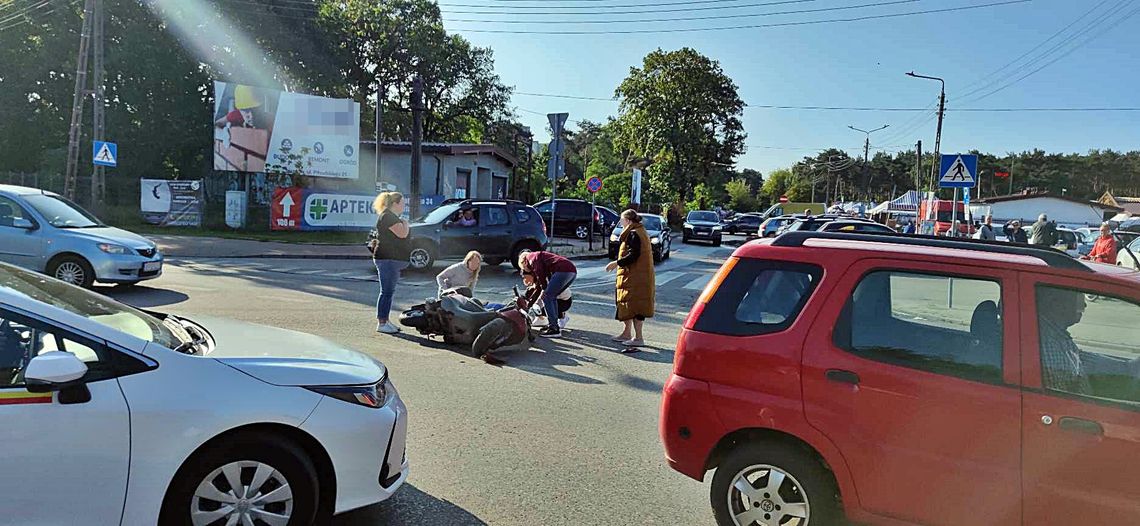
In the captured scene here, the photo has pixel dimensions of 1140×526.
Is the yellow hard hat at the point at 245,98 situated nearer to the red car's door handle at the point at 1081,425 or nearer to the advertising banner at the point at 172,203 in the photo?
the advertising banner at the point at 172,203

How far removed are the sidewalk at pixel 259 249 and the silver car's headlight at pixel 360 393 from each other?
1591 cm

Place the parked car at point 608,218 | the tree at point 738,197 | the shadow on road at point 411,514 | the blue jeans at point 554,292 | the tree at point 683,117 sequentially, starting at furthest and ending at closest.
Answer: the tree at point 738,197
the tree at point 683,117
the parked car at point 608,218
the blue jeans at point 554,292
the shadow on road at point 411,514

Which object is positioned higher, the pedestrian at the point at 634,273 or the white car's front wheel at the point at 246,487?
the pedestrian at the point at 634,273

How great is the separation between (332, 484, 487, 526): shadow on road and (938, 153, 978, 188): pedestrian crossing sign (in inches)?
485

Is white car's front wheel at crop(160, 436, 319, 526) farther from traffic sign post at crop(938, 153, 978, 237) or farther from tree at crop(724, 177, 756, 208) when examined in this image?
tree at crop(724, 177, 756, 208)

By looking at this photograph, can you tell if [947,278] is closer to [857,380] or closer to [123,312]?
[857,380]

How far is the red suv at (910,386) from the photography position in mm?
2826

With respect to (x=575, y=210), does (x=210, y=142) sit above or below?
above

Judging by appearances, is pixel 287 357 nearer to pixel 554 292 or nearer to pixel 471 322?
pixel 471 322

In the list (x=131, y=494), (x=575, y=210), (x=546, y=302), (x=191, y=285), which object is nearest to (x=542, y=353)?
(x=546, y=302)

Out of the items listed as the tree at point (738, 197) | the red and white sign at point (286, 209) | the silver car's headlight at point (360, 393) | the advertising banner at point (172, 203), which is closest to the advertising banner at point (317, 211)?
the red and white sign at point (286, 209)

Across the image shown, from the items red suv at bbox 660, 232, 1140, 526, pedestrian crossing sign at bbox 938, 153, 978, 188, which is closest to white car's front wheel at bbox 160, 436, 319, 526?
red suv at bbox 660, 232, 1140, 526

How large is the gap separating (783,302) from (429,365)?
443 cm

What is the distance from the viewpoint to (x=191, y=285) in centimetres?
1204
